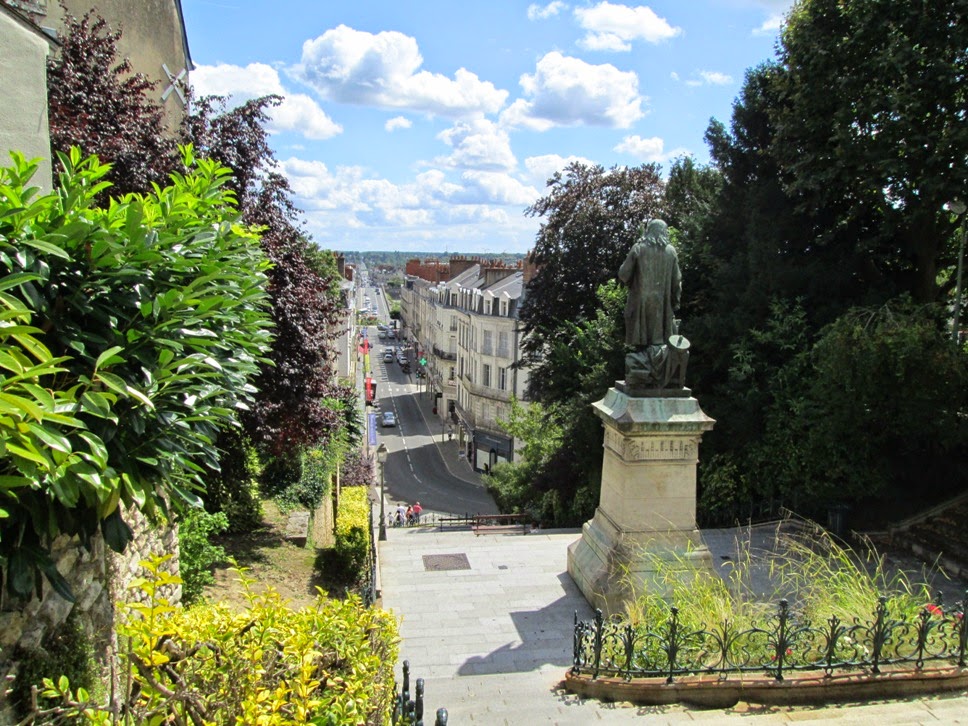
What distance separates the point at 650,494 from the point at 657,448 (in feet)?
1.92

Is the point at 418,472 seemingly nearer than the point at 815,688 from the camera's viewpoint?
No

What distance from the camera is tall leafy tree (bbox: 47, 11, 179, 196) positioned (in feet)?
34.3

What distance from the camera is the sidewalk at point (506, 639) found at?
5.95 m

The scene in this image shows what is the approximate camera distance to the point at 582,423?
1728cm

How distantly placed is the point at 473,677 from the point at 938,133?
39.8 feet

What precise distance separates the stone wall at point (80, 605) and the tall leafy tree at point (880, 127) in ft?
44.4

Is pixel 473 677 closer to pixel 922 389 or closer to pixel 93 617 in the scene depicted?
pixel 93 617

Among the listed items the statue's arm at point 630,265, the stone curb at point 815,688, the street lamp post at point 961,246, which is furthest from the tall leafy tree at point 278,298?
the street lamp post at point 961,246

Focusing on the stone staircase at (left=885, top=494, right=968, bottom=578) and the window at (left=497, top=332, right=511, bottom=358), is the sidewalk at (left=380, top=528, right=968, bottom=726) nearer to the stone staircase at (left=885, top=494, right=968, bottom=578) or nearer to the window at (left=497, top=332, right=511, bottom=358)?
the stone staircase at (left=885, top=494, right=968, bottom=578)

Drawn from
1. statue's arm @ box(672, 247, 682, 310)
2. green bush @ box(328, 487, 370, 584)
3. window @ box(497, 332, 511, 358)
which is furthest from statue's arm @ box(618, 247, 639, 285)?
window @ box(497, 332, 511, 358)

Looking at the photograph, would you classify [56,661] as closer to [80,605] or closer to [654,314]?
[80,605]

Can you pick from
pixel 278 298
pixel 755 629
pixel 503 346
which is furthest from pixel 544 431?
pixel 503 346

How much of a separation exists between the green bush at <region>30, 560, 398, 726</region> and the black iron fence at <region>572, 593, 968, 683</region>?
2389 millimetres

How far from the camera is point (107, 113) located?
11344 millimetres
